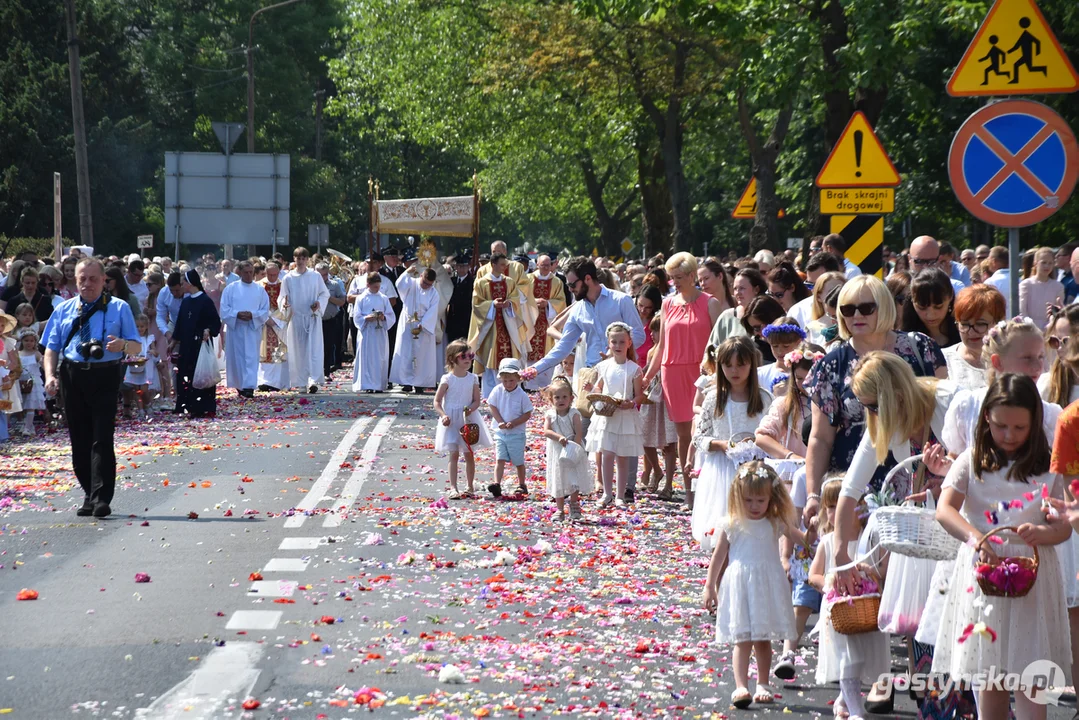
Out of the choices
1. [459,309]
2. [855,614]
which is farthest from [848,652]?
[459,309]

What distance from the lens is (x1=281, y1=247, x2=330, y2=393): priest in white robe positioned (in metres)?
24.3

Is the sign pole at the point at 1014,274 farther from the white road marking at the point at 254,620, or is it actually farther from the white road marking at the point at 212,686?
the white road marking at the point at 212,686

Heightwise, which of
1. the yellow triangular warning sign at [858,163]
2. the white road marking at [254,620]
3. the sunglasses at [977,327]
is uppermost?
the yellow triangular warning sign at [858,163]

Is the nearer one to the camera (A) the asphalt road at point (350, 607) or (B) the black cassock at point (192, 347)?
(A) the asphalt road at point (350, 607)

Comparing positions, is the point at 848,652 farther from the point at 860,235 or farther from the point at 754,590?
the point at 860,235

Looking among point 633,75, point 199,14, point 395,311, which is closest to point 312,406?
point 395,311

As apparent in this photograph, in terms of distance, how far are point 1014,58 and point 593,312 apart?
5283 millimetres

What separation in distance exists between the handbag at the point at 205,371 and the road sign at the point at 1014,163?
40.2ft

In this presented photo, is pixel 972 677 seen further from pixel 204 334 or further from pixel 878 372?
pixel 204 334

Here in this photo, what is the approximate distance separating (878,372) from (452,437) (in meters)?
7.11

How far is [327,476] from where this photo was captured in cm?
1412

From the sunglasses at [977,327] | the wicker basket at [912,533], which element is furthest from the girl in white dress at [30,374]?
the wicker basket at [912,533]

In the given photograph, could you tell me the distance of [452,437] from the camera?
42.9ft

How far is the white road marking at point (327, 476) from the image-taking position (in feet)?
38.9
